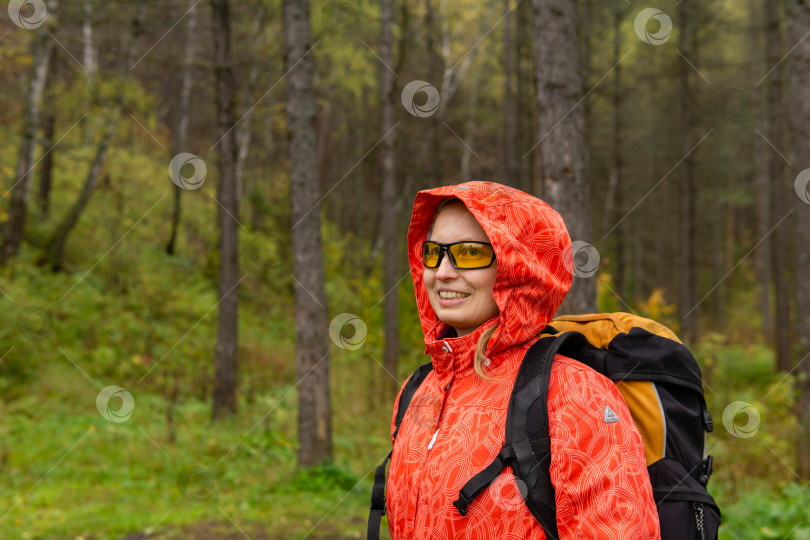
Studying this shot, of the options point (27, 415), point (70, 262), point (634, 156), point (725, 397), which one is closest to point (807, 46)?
point (725, 397)

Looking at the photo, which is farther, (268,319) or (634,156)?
(634,156)

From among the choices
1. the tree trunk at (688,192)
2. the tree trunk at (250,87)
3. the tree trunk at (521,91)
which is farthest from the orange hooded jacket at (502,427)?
the tree trunk at (688,192)

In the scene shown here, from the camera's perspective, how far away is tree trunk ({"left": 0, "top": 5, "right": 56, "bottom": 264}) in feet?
43.0

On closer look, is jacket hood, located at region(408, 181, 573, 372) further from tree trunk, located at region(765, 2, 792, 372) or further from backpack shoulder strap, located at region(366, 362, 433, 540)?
tree trunk, located at region(765, 2, 792, 372)

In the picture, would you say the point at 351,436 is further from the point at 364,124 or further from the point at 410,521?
the point at 364,124

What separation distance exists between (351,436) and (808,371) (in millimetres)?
6831

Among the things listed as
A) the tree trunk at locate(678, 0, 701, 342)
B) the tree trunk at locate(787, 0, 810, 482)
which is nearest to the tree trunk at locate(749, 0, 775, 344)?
the tree trunk at locate(678, 0, 701, 342)

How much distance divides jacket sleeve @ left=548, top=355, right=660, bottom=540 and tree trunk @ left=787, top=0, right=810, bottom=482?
21.9ft

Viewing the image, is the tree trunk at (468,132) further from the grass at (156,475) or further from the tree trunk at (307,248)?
the tree trunk at (307,248)

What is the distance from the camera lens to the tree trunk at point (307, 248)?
25.3 feet

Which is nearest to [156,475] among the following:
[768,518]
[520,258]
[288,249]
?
[768,518]

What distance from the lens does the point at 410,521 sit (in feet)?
6.79

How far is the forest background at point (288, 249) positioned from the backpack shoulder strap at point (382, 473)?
2.14 meters

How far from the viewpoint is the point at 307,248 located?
7844 mm
